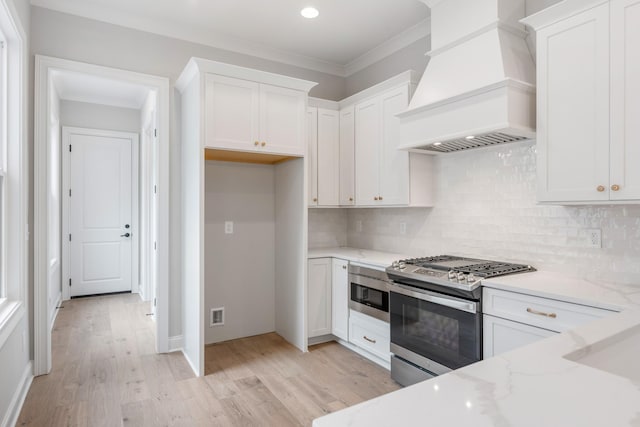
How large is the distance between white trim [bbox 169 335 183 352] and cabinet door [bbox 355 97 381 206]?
2086 millimetres

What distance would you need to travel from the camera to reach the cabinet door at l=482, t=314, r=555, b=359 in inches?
79.6

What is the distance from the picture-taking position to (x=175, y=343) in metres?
3.52

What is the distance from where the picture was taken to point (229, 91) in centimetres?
308

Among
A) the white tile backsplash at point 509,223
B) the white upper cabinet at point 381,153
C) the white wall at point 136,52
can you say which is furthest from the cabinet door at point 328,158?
the white wall at point 136,52

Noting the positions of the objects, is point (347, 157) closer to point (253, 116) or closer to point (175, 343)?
point (253, 116)

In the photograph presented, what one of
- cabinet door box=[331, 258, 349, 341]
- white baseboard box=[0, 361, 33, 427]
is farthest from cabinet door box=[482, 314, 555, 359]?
white baseboard box=[0, 361, 33, 427]

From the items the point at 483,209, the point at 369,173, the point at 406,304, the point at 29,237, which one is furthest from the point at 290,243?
the point at 29,237

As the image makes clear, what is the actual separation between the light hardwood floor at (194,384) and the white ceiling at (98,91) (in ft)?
9.58

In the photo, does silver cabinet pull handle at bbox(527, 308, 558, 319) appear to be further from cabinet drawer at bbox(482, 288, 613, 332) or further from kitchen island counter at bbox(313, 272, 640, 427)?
kitchen island counter at bbox(313, 272, 640, 427)

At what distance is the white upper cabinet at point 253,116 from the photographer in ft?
9.93

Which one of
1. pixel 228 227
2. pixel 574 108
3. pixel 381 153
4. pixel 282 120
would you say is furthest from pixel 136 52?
pixel 574 108

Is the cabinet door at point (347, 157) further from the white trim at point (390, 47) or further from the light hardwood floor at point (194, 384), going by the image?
the light hardwood floor at point (194, 384)

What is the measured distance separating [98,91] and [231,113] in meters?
3.08

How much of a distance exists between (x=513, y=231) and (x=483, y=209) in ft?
0.95
